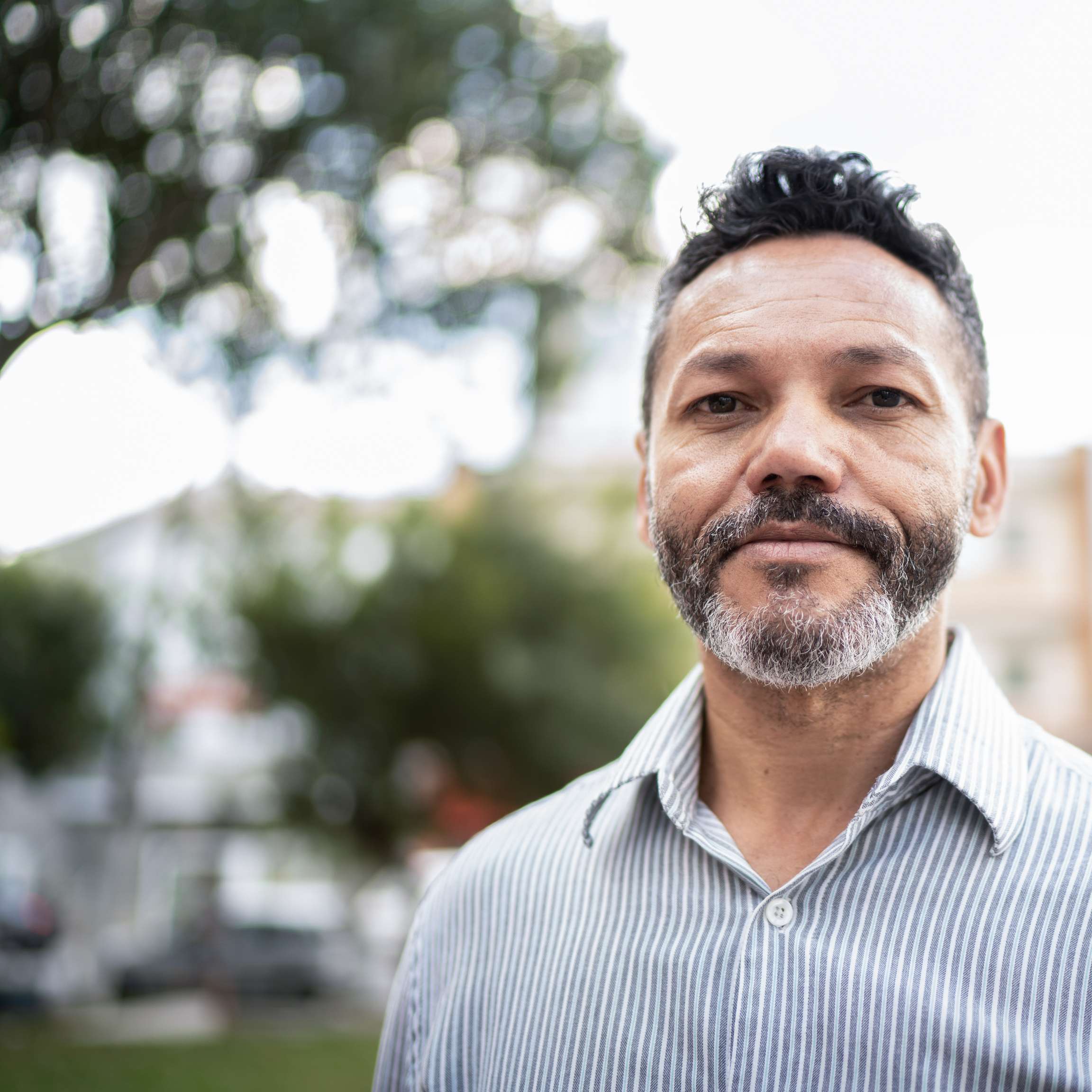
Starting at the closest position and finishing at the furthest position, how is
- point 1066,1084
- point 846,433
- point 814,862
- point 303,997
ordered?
point 1066,1084
point 814,862
point 846,433
point 303,997

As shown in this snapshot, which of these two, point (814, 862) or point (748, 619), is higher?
point (748, 619)

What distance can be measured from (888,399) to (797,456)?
A: 218 millimetres

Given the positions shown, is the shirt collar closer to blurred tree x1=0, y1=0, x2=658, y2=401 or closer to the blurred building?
blurred tree x1=0, y1=0, x2=658, y2=401

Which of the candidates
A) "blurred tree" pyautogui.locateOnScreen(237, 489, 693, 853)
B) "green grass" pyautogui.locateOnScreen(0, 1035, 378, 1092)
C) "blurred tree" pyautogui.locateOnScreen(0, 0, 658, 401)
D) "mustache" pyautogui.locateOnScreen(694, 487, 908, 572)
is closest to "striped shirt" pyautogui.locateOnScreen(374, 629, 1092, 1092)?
"mustache" pyautogui.locateOnScreen(694, 487, 908, 572)

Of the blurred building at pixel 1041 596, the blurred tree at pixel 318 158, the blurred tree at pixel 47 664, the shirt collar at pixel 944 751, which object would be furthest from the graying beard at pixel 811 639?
the blurred building at pixel 1041 596

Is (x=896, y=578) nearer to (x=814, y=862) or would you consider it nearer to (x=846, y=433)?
(x=846, y=433)

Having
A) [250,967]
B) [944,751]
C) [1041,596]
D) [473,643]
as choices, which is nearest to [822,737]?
[944,751]

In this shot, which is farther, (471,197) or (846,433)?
(471,197)

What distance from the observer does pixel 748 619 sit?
5.51 feet

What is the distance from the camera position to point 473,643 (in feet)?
53.3

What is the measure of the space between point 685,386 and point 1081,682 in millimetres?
23441

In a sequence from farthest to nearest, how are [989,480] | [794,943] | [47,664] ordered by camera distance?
1. [47,664]
2. [989,480]
3. [794,943]

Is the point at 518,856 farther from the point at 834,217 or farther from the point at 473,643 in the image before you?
the point at 473,643

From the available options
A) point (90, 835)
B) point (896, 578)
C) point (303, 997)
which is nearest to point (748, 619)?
point (896, 578)
